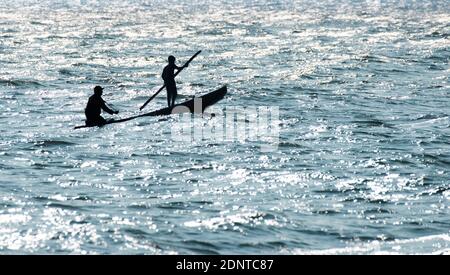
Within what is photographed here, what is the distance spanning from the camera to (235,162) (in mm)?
29250

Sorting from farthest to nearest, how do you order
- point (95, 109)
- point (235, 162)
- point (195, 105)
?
point (195, 105) → point (95, 109) → point (235, 162)

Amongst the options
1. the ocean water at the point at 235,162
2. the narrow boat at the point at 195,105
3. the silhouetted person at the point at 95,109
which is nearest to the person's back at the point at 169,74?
the narrow boat at the point at 195,105

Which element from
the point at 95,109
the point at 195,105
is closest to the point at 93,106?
the point at 95,109

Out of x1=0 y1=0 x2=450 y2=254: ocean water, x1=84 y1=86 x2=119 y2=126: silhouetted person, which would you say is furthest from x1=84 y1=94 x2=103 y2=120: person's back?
x1=0 y1=0 x2=450 y2=254: ocean water

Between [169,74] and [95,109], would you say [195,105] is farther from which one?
[95,109]

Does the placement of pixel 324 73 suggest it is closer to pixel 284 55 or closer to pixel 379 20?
pixel 284 55

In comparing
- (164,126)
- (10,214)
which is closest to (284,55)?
(164,126)

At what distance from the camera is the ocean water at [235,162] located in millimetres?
21266

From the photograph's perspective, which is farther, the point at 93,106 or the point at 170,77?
the point at 170,77

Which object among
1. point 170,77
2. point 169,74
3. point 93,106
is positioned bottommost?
point 93,106

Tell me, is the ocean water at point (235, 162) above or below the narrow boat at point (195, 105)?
below

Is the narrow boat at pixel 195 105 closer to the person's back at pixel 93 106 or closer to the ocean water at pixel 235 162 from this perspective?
the ocean water at pixel 235 162

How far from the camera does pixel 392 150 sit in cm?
3125

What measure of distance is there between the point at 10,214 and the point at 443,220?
10285 mm
